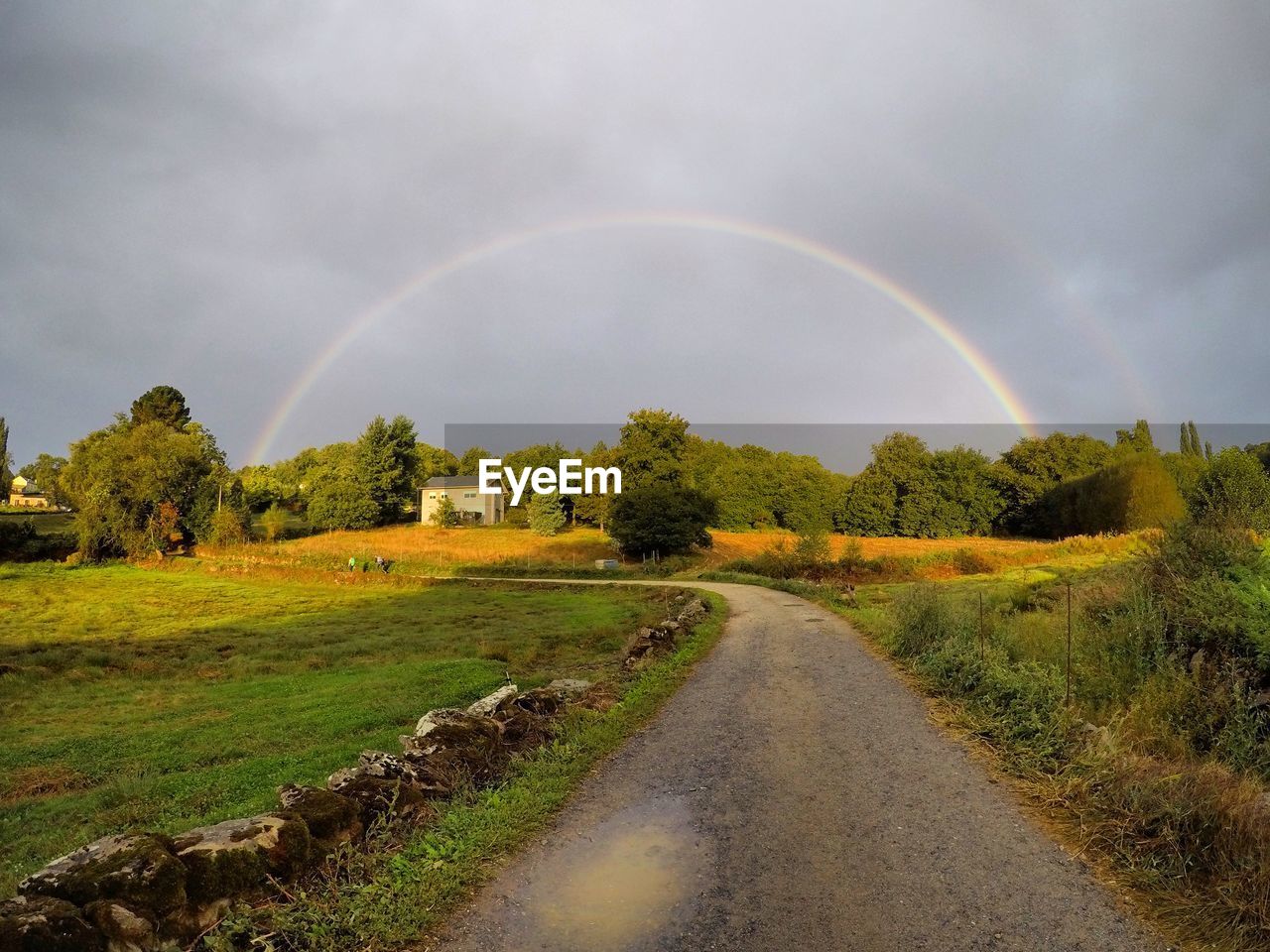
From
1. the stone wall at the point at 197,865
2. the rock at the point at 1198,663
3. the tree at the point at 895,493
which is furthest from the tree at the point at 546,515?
the stone wall at the point at 197,865

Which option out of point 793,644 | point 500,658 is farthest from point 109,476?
point 793,644

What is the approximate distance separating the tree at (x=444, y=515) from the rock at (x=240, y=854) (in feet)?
245

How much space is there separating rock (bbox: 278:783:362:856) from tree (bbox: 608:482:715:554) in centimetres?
4065

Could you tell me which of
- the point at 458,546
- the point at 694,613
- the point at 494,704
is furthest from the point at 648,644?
the point at 458,546

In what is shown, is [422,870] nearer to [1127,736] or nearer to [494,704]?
[494,704]

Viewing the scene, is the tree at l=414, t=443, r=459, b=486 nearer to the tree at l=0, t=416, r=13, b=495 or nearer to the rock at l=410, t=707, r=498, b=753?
the tree at l=0, t=416, r=13, b=495

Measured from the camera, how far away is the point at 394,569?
45781mm

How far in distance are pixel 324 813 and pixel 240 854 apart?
79 cm

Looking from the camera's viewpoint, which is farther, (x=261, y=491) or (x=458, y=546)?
(x=261, y=491)

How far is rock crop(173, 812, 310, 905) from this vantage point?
440 cm

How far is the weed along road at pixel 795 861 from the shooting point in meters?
4.41

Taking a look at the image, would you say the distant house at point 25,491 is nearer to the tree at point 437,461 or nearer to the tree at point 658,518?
the tree at point 437,461

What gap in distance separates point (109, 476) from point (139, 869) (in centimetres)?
6120

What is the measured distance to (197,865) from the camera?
4.43 meters
